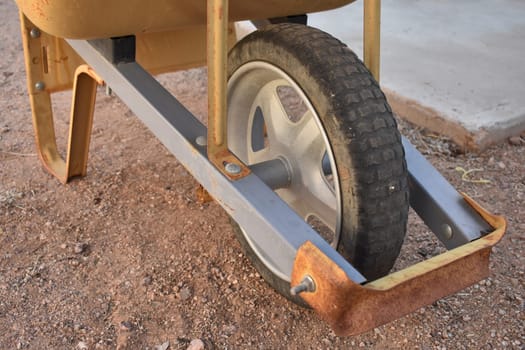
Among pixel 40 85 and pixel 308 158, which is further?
pixel 40 85

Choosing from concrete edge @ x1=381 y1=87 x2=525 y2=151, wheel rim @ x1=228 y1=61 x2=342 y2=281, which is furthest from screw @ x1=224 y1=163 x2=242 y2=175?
concrete edge @ x1=381 y1=87 x2=525 y2=151

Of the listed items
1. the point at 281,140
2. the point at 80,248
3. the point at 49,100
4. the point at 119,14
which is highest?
the point at 119,14

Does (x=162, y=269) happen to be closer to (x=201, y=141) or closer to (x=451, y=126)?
(x=201, y=141)

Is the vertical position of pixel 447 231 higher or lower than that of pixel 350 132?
lower

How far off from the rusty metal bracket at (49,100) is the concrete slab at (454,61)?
154cm

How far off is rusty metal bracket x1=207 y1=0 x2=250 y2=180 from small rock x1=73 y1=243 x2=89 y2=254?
84 cm

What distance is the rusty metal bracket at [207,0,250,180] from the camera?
1420mm

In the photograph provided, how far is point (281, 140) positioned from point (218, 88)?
492 millimetres

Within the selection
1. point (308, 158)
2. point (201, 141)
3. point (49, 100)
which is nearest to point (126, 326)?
point (201, 141)

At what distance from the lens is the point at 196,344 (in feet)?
5.67

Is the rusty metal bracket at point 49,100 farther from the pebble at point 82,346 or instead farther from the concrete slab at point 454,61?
the concrete slab at point 454,61

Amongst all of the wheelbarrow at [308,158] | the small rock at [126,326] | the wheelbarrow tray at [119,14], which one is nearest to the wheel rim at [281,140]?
the wheelbarrow at [308,158]

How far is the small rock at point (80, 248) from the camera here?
7.07ft

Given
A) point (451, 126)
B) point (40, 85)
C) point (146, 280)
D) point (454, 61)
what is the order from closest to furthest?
point (146, 280) → point (40, 85) → point (451, 126) → point (454, 61)
